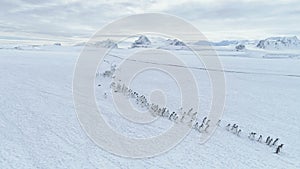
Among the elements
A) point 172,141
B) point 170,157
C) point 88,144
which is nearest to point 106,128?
point 88,144

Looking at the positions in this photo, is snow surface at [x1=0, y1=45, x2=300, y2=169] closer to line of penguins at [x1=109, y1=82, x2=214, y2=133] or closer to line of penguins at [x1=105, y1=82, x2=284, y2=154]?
line of penguins at [x1=105, y1=82, x2=284, y2=154]

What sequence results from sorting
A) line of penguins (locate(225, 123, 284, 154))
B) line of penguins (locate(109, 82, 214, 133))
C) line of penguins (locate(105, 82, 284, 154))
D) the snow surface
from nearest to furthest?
the snow surface
line of penguins (locate(225, 123, 284, 154))
line of penguins (locate(105, 82, 284, 154))
line of penguins (locate(109, 82, 214, 133))

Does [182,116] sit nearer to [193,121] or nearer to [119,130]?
[193,121]

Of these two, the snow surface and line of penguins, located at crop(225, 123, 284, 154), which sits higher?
line of penguins, located at crop(225, 123, 284, 154)

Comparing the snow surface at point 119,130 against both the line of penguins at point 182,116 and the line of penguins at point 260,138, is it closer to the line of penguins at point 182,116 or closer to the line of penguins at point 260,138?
the line of penguins at point 260,138

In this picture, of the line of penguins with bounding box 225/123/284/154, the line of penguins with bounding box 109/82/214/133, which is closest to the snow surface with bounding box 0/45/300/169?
the line of penguins with bounding box 225/123/284/154

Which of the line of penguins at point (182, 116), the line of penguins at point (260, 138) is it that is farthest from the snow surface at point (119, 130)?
the line of penguins at point (182, 116)

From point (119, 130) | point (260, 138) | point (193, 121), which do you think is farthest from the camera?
point (193, 121)

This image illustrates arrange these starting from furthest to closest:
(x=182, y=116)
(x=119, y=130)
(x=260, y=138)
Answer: (x=182, y=116), (x=119, y=130), (x=260, y=138)

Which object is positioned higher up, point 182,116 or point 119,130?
point 182,116

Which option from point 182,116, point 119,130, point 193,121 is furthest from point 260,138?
point 119,130

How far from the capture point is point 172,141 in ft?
21.5

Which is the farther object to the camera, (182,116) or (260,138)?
(182,116)

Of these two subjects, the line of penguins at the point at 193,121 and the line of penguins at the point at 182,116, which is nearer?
the line of penguins at the point at 193,121
